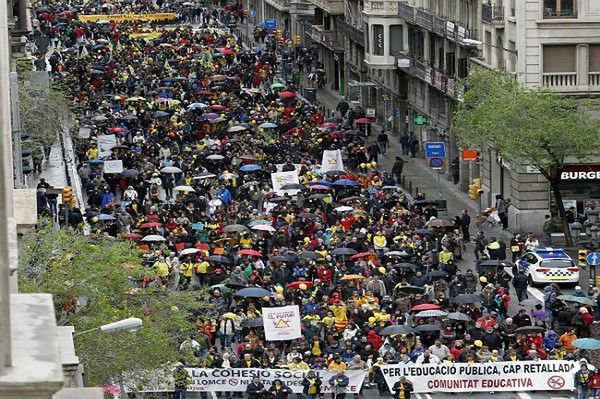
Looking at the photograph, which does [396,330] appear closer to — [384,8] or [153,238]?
[153,238]

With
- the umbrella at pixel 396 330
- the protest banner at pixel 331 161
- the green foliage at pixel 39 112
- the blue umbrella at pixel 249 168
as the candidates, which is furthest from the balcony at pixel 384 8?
the umbrella at pixel 396 330

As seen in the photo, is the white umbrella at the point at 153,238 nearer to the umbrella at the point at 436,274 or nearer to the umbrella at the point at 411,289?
the umbrella at the point at 436,274

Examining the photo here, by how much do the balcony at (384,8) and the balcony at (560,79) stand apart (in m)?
27.0

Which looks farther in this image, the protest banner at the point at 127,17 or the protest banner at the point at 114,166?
the protest banner at the point at 127,17

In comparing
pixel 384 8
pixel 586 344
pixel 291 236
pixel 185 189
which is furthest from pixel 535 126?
pixel 384 8

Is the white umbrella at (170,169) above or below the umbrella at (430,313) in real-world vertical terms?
below

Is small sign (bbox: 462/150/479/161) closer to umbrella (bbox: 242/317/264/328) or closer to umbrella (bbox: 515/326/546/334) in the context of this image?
umbrella (bbox: 242/317/264/328)

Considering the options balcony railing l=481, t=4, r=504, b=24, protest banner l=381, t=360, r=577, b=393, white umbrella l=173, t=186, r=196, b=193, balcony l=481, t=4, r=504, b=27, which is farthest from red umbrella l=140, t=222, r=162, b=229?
balcony railing l=481, t=4, r=504, b=24

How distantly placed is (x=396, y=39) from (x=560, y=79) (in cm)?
2718

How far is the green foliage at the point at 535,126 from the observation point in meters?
59.6

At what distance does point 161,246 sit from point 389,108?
1645 inches

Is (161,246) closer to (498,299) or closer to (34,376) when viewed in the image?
(498,299)

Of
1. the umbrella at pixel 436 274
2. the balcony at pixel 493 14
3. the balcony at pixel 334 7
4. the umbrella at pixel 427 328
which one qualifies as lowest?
the umbrella at pixel 436 274

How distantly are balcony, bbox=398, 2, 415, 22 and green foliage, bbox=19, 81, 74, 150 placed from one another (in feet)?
73.5
